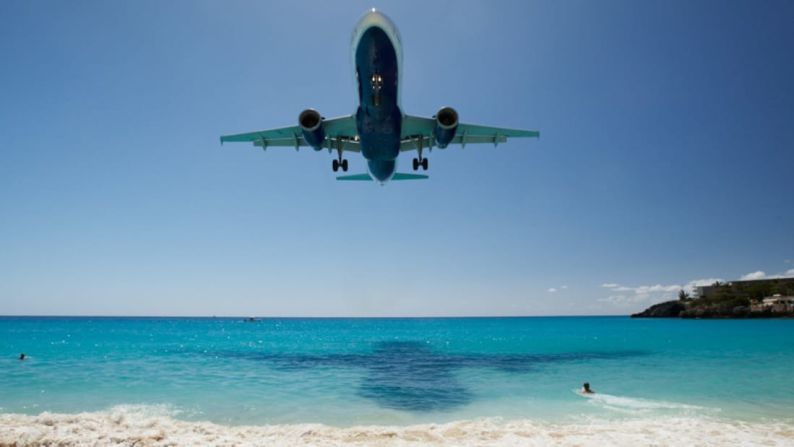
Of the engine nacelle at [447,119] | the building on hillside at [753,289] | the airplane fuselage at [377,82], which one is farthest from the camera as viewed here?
the building on hillside at [753,289]

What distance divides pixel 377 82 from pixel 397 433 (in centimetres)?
1224

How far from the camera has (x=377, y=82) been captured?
1588cm

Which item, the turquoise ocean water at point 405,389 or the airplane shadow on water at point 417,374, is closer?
the turquoise ocean water at point 405,389

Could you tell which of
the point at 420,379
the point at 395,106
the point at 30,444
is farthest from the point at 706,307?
the point at 30,444

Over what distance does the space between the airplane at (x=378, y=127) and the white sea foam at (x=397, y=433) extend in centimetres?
1144

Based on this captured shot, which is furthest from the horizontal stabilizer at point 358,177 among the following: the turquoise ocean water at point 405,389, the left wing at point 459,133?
the turquoise ocean water at point 405,389

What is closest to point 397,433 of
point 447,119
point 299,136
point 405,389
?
point 405,389

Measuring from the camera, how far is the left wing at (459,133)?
66.8 feet

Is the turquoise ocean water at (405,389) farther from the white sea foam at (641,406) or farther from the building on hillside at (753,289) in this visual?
the building on hillside at (753,289)

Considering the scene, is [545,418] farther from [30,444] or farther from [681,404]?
[30,444]

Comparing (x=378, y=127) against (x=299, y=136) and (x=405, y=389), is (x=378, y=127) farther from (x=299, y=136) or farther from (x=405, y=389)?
(x=405, y=389)

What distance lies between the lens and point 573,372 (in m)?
29.3

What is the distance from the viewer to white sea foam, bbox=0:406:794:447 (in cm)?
1224

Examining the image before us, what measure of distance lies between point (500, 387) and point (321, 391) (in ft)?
31.8
